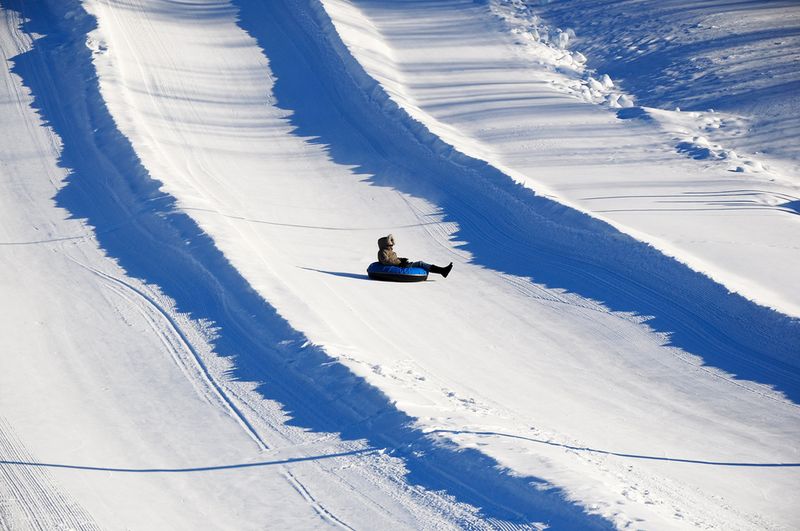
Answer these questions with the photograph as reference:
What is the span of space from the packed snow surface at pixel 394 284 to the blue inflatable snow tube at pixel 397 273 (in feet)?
0.63

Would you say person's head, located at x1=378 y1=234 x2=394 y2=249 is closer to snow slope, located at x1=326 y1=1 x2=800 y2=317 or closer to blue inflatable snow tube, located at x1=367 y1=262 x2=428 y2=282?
blue inflatable snow tube, located at x1=367 y1=262 x2=428 y2=282

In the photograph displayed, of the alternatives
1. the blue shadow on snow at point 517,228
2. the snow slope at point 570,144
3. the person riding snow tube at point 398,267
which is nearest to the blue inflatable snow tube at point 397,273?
the person riding snow tube at point 398,267

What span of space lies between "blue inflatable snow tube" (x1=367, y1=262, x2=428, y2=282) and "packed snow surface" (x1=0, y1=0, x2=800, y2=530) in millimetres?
193

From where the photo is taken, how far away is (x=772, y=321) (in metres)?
A: 11.7

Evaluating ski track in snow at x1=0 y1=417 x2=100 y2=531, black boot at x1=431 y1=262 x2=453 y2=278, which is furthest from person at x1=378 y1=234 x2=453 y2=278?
ski track in snow at x1=0 y1=417 x2=100 y2=531

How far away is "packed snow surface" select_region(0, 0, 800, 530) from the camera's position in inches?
347

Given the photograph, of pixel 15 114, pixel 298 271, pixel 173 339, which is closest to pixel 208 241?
pixel 298 271

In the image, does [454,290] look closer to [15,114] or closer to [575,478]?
[575,478]

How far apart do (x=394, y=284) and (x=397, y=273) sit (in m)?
0.21

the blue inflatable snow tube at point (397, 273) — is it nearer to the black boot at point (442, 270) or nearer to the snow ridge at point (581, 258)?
the black boot at point (442, 270)

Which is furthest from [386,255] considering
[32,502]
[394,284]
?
[32,502]

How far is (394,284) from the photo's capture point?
14.1 metres

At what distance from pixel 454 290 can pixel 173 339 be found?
4355mm

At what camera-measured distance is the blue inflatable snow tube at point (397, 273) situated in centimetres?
1402
